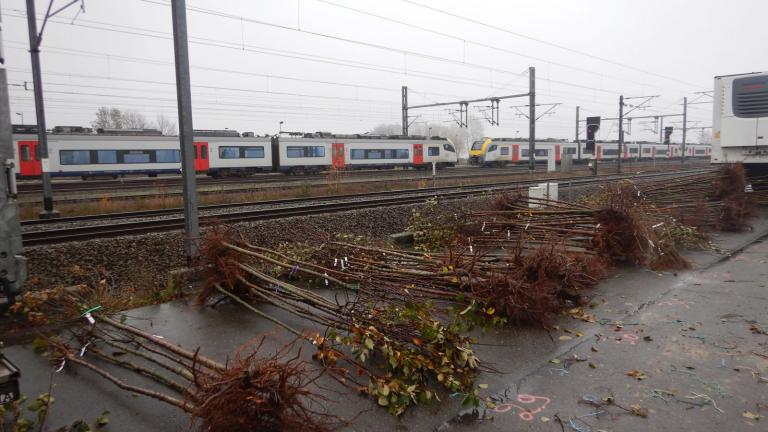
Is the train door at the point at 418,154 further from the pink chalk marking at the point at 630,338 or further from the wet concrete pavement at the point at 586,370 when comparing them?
the pink chalk marking at the point at 630,338

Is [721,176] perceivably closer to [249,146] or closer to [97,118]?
[249,146]

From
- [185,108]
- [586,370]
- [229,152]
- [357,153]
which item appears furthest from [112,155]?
[586,370]

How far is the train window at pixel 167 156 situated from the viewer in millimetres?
29656

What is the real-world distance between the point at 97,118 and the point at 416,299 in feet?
242

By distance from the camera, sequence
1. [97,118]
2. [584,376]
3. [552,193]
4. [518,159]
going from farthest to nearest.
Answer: [97,118] → [518,159] → [552,193] → [584,376]

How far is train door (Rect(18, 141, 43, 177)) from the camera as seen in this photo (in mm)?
26000

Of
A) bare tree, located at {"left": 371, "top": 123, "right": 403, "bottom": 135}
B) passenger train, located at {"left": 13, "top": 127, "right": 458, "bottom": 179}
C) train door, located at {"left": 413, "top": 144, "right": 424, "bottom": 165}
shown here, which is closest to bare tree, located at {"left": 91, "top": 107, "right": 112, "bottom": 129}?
passenger train, located at {"left": 13, "top": 127, "right": 458, "bottom": 179}

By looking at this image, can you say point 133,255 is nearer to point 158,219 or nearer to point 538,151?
point 158,219

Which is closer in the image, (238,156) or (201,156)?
Result: (201,156)

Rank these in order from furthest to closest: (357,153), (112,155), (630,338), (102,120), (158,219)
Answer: (102,120) → (357,153) → (112,155) → (158,219) → (630,338)

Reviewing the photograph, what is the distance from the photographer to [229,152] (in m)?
31.5

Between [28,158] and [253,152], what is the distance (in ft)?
40.9

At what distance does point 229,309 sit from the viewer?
6.29 m

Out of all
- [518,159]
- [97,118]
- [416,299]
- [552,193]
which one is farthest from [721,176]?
[97,118]
